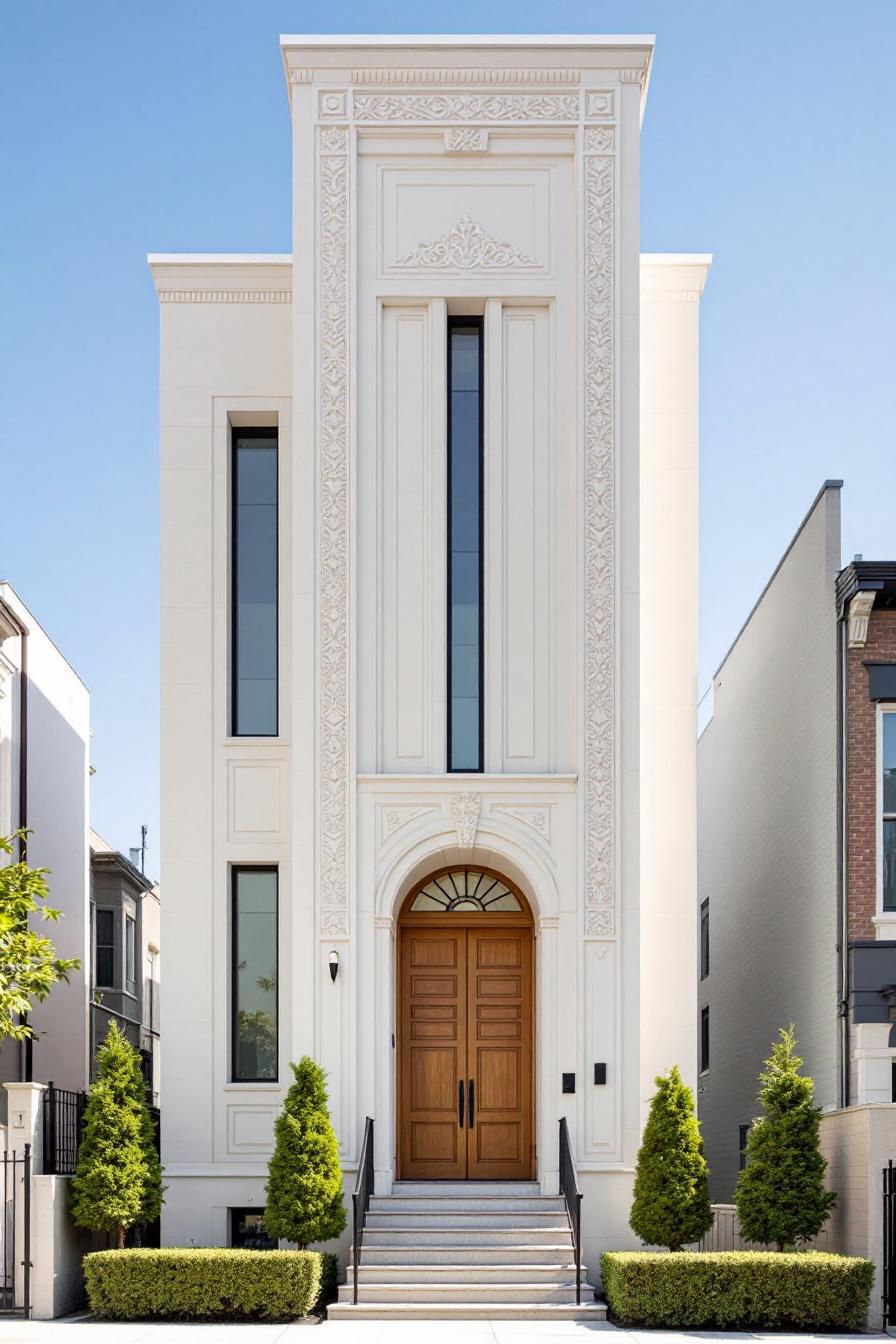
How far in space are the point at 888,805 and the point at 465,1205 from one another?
646cm

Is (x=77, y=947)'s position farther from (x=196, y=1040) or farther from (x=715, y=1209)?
(x=715, y=1209)

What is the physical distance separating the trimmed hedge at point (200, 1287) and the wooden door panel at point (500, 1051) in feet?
12.3

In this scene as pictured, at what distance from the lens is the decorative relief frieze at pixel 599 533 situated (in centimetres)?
1825

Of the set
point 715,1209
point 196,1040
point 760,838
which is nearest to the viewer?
point 196,1040

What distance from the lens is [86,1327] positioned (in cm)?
1511

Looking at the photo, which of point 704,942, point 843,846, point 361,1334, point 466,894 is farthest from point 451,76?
point 704,942

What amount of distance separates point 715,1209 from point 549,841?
530cm

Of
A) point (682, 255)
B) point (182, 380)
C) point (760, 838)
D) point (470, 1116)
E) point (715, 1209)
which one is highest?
point (682, 255)

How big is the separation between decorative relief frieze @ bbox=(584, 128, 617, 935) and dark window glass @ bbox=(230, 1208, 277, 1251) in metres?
4.85

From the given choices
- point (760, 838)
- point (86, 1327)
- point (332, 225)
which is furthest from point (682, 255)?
point (86, 1327)

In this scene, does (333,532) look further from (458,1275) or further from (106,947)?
(106,947)

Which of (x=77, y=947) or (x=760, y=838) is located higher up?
(x=760, y=838)

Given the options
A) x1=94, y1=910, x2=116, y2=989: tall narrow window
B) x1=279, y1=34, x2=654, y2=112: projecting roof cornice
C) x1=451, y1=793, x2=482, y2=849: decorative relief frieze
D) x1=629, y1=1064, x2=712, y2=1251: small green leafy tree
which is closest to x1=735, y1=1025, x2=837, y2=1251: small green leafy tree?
x1=629, y1=1064, x2=712, y2=1251: small green leafy tree

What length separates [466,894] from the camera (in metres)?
19.7
